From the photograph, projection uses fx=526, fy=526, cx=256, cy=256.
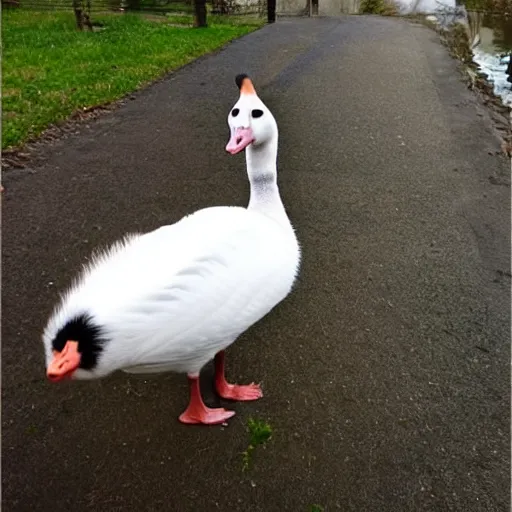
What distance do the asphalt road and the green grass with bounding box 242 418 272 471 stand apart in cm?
4

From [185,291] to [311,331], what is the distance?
143 cm

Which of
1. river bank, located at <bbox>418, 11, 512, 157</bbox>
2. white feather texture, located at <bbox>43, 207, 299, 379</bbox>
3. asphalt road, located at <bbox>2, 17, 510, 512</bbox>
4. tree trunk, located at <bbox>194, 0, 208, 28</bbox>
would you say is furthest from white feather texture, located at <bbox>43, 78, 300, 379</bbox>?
tree trunk, located at <bbox>194, 0, 208, 28</bbox>

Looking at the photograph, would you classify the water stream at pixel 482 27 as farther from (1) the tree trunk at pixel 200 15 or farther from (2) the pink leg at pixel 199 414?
(2) the pink leg at pixel 199 414

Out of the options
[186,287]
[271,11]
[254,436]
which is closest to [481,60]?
[271,11]

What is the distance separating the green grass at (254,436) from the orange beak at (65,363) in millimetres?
1049

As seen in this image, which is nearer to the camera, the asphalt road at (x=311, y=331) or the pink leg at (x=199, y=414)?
the asphalt road at (x=311, y=331)

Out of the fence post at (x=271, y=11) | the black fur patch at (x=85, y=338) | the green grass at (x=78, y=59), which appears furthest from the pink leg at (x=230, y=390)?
the fence post at (x=271, y=11)

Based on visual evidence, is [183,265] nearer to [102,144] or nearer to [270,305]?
[270,305]

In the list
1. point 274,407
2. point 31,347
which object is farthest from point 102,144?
point 274,407

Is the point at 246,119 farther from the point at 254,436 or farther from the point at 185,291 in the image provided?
the point at 254,436

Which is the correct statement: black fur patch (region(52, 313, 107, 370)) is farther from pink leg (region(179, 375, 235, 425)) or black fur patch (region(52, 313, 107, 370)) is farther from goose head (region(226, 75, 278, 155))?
goose head (region(226, 75, 278, 155))

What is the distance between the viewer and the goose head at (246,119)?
7.75ft

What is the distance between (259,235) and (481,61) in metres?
12.8

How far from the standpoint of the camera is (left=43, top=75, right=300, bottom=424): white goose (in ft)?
5.80
